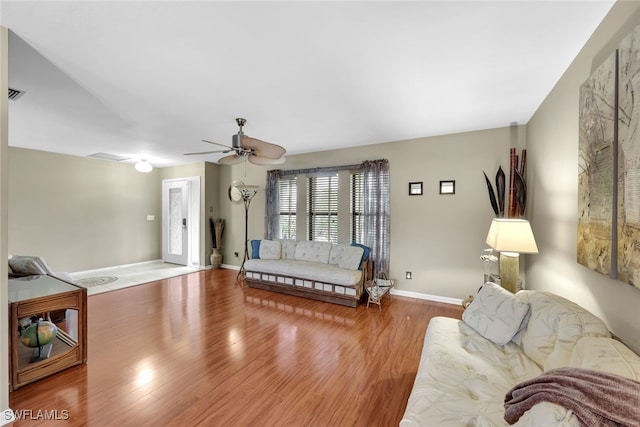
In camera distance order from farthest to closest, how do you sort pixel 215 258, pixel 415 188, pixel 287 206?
pixel 215 258, pixel 287 206, pixel 415 188

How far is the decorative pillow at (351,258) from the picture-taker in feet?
12.8

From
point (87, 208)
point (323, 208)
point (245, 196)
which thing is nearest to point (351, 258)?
point (323, 208)

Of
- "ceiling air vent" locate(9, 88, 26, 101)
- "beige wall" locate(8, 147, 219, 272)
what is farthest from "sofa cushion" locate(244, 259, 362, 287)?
"ceiling air vent" locate(9, 88, 26, 101)

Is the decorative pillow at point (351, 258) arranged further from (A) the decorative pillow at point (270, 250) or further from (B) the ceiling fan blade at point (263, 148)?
(B) the ceiling fan blade at point (263, 148)

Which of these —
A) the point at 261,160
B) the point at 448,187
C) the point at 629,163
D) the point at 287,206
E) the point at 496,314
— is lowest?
the point at 496,314

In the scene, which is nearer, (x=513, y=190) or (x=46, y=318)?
(x=46, y=318)

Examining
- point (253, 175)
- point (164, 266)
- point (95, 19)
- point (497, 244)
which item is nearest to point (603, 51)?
point (497, 244)

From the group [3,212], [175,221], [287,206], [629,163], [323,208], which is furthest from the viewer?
[175,221]

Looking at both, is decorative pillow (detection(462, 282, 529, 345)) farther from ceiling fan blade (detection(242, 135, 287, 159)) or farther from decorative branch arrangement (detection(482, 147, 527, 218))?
ceiling fan blade (detection(242, 135, 287, 159))

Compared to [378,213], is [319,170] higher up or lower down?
higher up

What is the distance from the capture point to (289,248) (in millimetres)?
4820

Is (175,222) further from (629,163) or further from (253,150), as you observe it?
(629,163)

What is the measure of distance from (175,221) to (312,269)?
4.44 m

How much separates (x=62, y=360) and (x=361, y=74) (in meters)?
3.51
